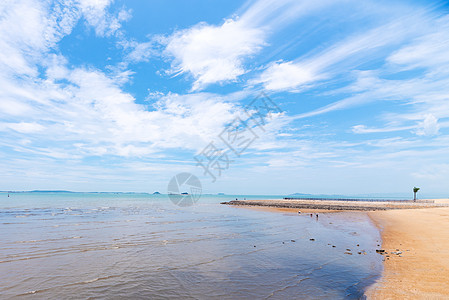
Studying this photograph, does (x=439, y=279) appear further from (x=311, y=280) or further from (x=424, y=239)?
(x=424, y=239)

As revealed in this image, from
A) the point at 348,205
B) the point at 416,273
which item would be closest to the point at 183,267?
the point at 416,273

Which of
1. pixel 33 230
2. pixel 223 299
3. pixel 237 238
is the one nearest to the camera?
pixel 223 299

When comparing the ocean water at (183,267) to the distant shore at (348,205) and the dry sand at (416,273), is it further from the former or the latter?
the distant shore at (348,205)

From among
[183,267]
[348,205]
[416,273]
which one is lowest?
[348,205]

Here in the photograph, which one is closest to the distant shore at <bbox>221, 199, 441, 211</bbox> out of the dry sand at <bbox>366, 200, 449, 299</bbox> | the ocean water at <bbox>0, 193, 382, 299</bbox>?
the ocean water at <bbox>0, 193, 382, 299</bbox>

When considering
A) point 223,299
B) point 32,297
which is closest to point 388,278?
point 223,299

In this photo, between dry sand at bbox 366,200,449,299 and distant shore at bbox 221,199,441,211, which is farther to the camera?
distant shore at bbox 221,199,441,211

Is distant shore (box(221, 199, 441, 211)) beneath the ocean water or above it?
beneath

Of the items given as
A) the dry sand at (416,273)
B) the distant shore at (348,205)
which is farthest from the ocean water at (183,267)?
the distant shore at (348,205)

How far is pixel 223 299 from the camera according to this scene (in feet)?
30.9

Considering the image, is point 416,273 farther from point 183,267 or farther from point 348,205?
point 348,205

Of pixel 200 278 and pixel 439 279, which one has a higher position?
pixel 439 279

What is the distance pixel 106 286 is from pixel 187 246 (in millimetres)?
8430

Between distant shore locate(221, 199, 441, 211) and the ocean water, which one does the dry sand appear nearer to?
the ocean water
